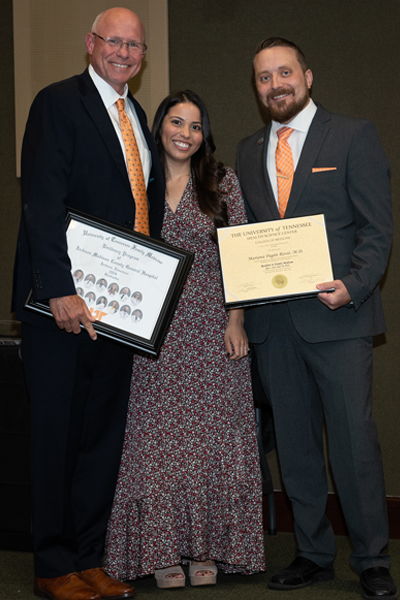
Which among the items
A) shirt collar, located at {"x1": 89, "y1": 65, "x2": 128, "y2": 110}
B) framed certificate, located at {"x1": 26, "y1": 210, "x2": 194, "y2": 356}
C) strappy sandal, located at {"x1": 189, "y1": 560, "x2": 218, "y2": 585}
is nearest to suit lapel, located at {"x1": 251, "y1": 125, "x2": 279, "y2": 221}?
framed certificate, located at {"x1": 26, "y1": 210, "x2": 194, "y2": 356}

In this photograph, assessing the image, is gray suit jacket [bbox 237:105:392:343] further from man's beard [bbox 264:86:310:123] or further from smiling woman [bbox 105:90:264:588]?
smiling woman [bbox 105:90:264:588]

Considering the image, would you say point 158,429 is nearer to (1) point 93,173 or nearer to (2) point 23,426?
(2) point 23,426

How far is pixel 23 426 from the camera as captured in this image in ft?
9.39

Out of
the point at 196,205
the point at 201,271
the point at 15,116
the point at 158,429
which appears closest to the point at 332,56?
the point at 196,205

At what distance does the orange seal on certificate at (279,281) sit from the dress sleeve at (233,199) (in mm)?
375

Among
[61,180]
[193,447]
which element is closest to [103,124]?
[61,180]

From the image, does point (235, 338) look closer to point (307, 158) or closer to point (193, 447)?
point (193, 447)

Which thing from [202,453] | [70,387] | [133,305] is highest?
[133,305]

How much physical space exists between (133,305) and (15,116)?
6.16ft

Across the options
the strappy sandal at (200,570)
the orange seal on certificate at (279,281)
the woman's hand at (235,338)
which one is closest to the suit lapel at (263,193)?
the orange seal on certificate at (279,281)

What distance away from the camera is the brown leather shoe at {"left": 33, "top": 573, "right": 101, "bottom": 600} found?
222 centimetres

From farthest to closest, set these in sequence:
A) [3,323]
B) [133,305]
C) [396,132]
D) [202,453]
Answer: [3,323] → [396,132] → [202,453] → [133,305]

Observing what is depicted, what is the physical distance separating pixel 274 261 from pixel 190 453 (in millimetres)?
817

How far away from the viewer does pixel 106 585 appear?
231 cm
